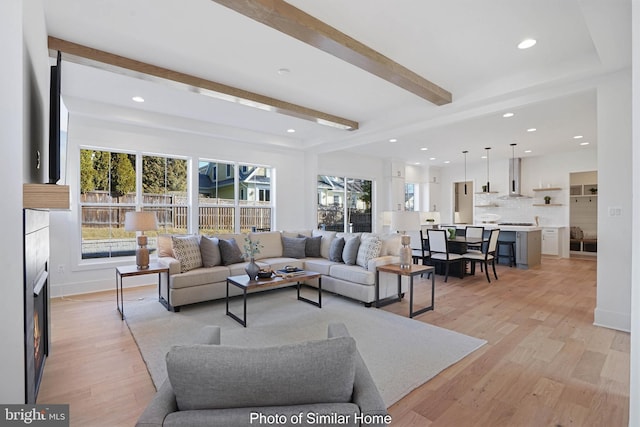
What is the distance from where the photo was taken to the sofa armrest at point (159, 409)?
843mm

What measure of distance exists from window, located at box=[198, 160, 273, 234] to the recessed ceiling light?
16.4 ft

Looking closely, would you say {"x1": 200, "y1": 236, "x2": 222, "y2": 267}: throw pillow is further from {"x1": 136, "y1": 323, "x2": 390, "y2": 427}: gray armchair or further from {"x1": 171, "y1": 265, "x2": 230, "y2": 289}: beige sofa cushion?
{"x1": 136, "y1": 323, "x2": 390, "y2": 427}: gray armchair

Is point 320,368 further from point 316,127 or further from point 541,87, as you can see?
point 316,127

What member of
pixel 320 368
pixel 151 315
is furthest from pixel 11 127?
pixel 151 315

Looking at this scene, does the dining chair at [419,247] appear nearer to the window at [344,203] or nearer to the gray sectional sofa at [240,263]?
the gray sectional sofa at [240,263]

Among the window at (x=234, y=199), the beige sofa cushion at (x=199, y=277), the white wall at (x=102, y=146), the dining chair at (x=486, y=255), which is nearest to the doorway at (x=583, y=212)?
the dining chair at (x=486, y=255)

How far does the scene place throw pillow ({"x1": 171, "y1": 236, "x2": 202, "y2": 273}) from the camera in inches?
160

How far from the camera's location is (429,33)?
9.39ft

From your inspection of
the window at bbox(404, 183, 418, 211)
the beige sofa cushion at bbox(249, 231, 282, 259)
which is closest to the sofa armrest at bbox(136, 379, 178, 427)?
the beige sofa cushion at bbox(249, 231, 282, 259)

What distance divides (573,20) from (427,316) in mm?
3186

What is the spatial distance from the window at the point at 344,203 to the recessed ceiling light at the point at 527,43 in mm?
5290

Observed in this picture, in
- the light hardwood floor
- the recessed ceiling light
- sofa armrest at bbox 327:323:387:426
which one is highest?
the recessed ceiling light
